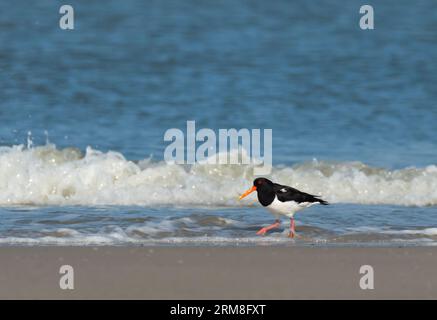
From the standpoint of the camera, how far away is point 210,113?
1761 cm

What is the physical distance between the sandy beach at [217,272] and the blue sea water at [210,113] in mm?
698

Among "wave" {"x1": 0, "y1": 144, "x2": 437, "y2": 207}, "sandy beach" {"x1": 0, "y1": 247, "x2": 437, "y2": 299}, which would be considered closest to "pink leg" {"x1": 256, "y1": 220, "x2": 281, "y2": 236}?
"sandy beach" {"x1": 0, "y1": 247, "x2": 437, "y2": 299}

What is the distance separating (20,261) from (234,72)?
43.1 feet

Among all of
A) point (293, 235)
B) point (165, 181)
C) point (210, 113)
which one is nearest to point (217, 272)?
point (293, 235)

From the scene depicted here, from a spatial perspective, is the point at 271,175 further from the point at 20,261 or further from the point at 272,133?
the point at 20,261

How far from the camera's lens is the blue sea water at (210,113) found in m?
10.0

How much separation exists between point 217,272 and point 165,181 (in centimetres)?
527

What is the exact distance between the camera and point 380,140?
15789 mm

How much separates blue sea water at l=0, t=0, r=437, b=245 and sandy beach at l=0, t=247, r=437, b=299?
70 cm

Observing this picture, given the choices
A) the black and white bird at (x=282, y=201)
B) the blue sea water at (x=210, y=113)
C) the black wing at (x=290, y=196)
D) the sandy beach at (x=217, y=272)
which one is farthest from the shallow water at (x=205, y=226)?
the sandy beach at (x=217, y=272)

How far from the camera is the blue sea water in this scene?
32.8 ft

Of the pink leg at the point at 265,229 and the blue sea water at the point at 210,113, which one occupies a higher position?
the blue sea water at the point at 210,113

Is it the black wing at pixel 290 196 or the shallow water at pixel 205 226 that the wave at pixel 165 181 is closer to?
the shallow water at pixel 205 226
